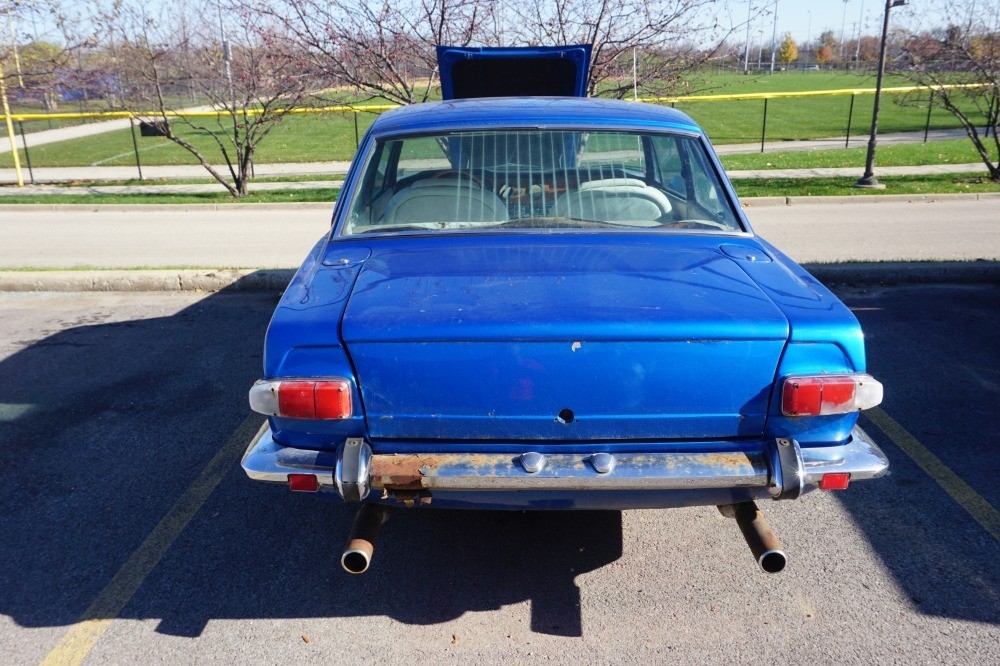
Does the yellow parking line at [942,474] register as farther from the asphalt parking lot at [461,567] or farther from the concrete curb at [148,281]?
the concrete curb at [148,281]

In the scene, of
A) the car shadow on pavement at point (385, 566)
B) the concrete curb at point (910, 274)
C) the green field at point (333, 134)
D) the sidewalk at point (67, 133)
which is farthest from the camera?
the sidewalk at point (67, 133)

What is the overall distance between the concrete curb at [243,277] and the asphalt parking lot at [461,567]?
9.60ft

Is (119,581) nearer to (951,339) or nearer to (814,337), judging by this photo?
(814,337)

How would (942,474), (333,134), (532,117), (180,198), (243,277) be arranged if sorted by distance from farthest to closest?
(333,134) < (180,198) < (243,277) < (942,474) < (532,117)

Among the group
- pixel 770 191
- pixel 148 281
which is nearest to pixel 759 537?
pixel 148 281

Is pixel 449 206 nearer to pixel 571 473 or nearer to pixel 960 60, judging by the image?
pixel 571 473

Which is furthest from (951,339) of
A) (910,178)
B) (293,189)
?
(293,189)

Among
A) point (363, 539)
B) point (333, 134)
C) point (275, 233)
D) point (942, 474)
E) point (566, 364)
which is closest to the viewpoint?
point (566, 364)

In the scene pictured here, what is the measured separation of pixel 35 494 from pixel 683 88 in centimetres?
1043

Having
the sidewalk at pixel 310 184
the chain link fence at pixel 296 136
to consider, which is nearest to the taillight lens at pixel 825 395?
the chain link fence at pixel 296 136

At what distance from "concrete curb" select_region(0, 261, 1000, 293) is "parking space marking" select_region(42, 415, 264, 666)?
3554mm

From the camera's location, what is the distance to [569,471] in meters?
2.66

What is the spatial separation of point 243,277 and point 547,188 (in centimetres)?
499

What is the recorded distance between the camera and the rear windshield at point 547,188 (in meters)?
3.80
